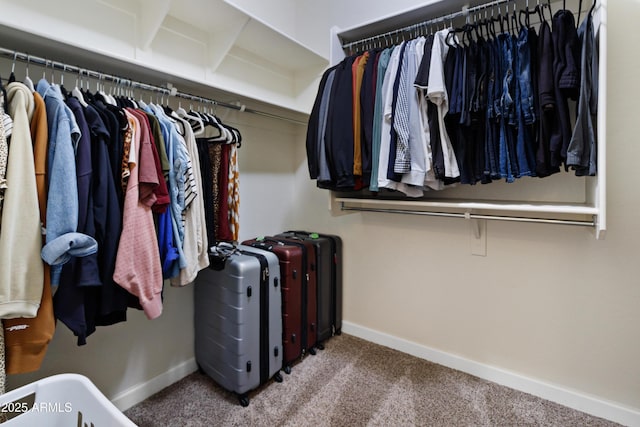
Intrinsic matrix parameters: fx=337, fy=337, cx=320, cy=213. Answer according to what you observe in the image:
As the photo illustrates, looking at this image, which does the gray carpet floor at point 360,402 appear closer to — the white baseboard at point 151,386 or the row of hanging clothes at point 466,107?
the white baseboard at point 151,386

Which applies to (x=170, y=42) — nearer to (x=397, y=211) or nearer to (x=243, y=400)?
(x=397, y=211)

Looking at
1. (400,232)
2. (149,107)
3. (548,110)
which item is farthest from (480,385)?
(149,107)

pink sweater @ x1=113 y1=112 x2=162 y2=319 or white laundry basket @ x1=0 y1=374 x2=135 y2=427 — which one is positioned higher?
pink sweater @ x1=113 y1=112 x2=162 y2=319

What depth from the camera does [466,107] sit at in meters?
1.48

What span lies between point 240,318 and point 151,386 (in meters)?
0.64

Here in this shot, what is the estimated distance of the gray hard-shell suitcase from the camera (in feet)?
5.56

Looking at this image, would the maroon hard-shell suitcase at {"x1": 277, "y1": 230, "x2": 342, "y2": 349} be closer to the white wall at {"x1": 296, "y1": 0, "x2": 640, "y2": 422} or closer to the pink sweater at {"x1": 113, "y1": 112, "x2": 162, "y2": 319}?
the white wall at {"x1": 296, "y1": 0, "x2": 640, "y2": 422}

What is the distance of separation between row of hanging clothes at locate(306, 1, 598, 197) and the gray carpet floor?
107cm

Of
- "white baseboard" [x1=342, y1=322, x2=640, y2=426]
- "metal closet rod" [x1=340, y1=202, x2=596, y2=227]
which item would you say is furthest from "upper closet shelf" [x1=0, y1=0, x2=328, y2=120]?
"white baseboard" [x1=342, y1=322, x2=640, y2=426]

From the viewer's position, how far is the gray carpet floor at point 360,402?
5.21 feet

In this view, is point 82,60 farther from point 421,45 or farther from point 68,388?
point 421,45

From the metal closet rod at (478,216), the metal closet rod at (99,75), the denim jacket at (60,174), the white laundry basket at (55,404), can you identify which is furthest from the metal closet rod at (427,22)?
the white laundry basket at (55,404)

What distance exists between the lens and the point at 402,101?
160 centimetres

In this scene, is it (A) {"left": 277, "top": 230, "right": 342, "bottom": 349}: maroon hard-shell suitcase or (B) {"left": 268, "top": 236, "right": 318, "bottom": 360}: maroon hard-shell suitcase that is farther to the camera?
(A) {"left": 277, "top": 230, "right": 342, "bottom": 349}: maroon hard-shell suitcase
